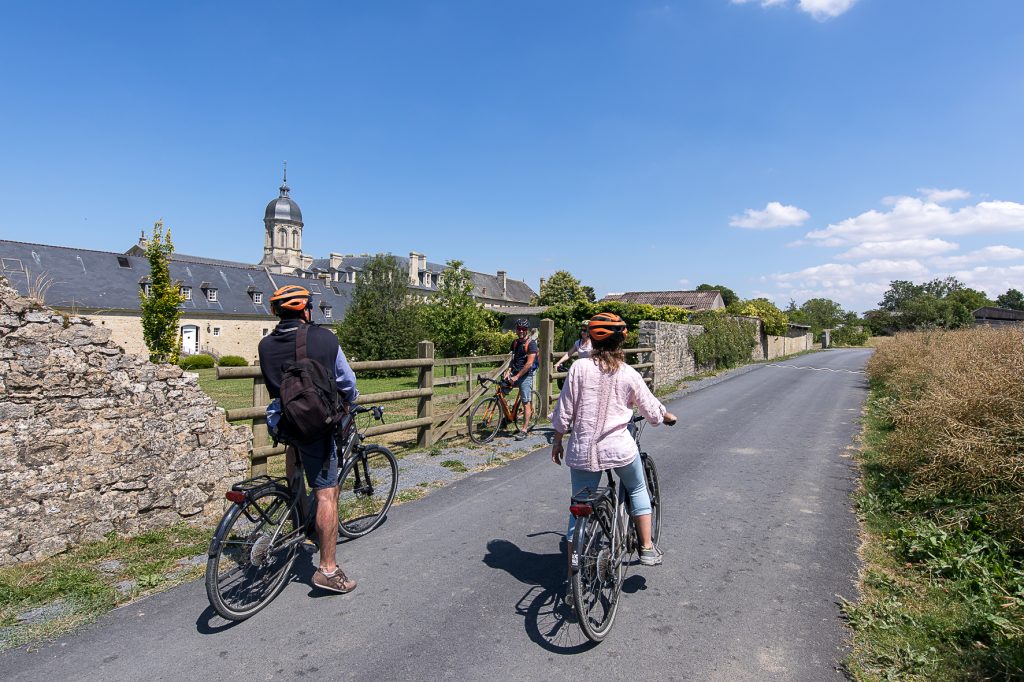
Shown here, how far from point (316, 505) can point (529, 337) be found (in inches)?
234

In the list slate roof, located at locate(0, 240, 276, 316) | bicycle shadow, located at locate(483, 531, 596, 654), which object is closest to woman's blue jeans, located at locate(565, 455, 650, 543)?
bicycle shadow, located at locate(483, 531, 596, 654)

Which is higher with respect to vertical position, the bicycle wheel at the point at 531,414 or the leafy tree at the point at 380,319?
the leafy tree at the point at 380,319

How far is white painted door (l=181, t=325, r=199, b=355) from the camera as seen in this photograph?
148 ft

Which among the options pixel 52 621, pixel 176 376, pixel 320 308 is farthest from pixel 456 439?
pixel 320 308

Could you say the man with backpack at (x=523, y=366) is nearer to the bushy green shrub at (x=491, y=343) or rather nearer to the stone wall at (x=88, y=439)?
the stone wall at (x=88, y=439)

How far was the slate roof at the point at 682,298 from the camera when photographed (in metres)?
47.9

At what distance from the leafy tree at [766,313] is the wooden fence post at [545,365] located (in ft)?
92.5

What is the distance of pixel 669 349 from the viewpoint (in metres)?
18.7

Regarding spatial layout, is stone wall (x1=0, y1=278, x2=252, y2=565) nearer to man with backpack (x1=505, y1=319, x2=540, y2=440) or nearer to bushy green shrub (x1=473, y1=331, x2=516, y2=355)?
man with backpack (x1=505, y1=319, x2=540, y2=440)

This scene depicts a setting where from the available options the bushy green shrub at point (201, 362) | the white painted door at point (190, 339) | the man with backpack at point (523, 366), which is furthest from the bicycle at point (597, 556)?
the white painted door at point (190, 339)

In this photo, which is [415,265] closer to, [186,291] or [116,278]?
[186,291]

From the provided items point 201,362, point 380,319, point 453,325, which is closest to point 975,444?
point 453,325

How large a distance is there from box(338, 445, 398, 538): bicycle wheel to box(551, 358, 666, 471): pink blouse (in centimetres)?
204

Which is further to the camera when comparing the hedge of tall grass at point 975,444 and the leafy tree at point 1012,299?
the leafy tree at point 1012,299
